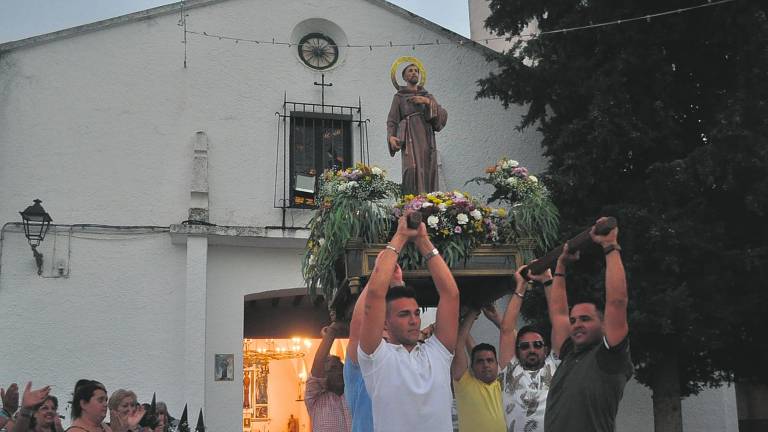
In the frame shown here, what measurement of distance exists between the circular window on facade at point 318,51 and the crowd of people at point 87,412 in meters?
7.42

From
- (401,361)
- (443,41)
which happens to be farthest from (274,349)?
(401,361)

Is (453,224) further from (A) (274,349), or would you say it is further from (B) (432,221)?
(A) (274,349)

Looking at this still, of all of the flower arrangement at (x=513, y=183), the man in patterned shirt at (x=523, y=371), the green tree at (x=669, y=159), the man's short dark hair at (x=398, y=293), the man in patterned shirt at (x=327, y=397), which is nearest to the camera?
the man's short dark hair at (x=398, y=293)

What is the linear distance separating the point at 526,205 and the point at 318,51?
24.3 ft

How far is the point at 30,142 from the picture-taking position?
1284 centimetres

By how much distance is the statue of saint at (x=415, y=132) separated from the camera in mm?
8266

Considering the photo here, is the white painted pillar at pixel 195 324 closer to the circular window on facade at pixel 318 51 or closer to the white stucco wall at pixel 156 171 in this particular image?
the white stucco wall at pixel 156 171

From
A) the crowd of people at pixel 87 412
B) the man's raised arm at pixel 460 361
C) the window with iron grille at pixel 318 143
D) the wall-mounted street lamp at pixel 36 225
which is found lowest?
the crowd of people at pixel 87 412

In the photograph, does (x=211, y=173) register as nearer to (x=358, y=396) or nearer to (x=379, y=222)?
(x=379, y=222)

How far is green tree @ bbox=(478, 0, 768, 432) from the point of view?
1134 cm

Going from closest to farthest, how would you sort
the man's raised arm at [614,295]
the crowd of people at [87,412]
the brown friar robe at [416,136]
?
the man's raised arm at [614,295]
the crowd of people at [87,412]
the brown friar robe at [416,136]

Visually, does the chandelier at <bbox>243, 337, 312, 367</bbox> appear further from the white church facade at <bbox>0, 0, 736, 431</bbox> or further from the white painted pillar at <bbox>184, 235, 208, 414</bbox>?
the white painted pillar at <bbox>184, 235, 208, 414</bbox>

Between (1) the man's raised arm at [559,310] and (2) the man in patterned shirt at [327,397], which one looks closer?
(1) the man's raised arm at [559,310]

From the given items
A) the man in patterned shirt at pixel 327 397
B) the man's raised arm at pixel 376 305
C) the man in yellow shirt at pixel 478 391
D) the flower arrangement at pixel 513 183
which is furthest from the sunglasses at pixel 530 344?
the man's raised arm at pixel 376 305
